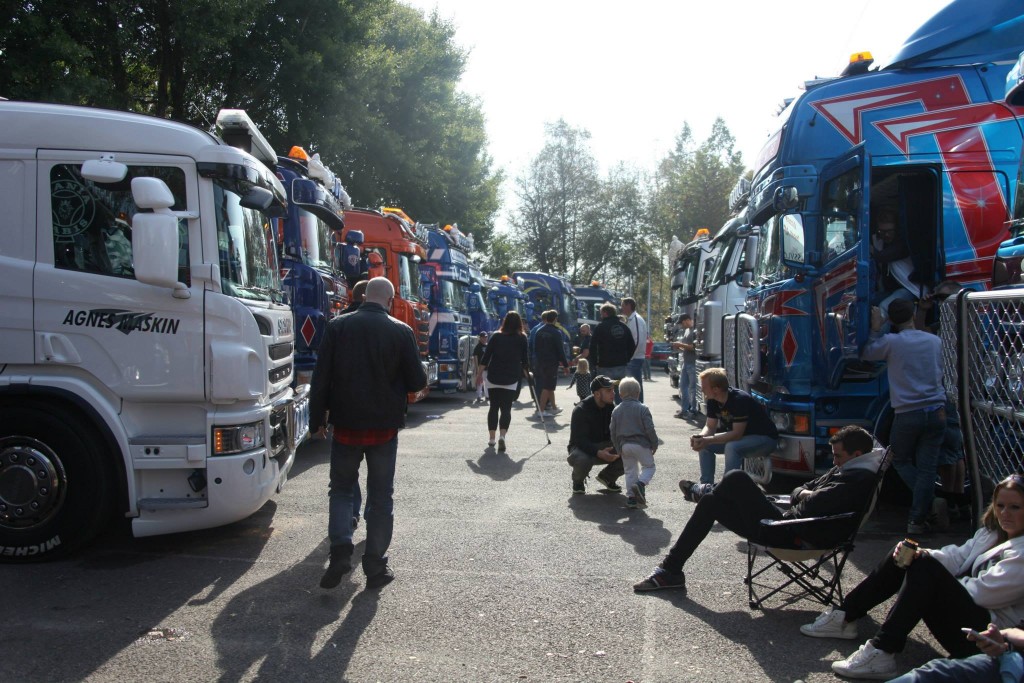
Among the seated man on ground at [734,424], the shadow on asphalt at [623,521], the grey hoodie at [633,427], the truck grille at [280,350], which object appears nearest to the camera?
the truck grille at [280,350]

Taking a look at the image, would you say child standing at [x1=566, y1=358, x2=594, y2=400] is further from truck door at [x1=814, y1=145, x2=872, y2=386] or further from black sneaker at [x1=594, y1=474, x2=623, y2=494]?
truck door at [x1=814, y1=145, x2=872, y2=386]

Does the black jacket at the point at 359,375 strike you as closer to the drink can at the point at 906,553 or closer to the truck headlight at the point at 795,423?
the drink can at the point at 906,553

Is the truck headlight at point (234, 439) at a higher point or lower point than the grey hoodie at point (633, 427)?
higher

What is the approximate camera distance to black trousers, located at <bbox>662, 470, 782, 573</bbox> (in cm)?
533

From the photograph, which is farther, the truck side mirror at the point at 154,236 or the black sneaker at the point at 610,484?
the black sneaker at the point at 610,484

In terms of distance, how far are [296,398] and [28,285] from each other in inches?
106

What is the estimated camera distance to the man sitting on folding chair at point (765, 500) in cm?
519

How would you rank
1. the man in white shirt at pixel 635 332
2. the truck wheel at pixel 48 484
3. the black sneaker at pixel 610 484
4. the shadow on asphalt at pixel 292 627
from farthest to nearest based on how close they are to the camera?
the man in white shirt at pixel 635 332
the black sneaker at pixel 610 484
the truck wheel at pixel 48 484
the shadow on asphalt at pixel 292 627

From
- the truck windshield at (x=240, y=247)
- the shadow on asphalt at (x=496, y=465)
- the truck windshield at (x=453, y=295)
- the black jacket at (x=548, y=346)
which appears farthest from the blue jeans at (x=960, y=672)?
the truck windshield at (x=453, y=295)

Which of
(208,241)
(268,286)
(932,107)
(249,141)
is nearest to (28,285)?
(208,241)

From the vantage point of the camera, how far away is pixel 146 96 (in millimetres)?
18938

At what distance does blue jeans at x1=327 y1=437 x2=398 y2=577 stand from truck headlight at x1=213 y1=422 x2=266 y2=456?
2.29 feet

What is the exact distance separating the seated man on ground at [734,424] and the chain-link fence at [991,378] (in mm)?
2087

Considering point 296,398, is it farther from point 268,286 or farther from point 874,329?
point 874,329
